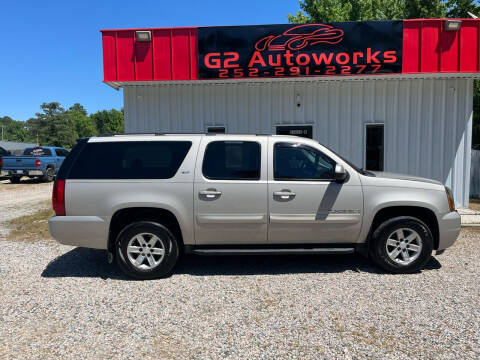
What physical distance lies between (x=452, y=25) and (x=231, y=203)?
717cm

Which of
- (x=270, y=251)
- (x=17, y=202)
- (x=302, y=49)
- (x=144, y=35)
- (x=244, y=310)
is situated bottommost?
(x=244, y=310)

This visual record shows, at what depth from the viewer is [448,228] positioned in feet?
14.7

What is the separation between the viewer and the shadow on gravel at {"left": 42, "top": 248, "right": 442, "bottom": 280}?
185 inches

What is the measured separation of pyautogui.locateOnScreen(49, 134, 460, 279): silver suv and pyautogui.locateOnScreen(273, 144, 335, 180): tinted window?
0.04ft

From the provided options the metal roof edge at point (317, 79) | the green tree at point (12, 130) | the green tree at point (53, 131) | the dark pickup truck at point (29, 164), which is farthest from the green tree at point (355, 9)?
the green tree at point (12, 130)

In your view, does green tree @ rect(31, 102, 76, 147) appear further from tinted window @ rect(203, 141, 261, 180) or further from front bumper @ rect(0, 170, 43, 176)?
tinted window @ rect(203, 141, 261, 180)

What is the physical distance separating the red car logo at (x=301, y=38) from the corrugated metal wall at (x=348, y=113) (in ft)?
3.47

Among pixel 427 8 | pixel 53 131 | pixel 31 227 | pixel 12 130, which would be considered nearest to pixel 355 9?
pixel 427 8

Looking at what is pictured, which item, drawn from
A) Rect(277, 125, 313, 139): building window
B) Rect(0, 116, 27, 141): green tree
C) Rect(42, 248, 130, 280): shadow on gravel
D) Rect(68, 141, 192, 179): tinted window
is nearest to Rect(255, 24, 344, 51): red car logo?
Rect(277, 125, 313, 139): building window

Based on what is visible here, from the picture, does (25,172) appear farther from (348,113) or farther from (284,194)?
(284,194)

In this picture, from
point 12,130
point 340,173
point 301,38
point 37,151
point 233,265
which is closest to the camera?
point 340,173

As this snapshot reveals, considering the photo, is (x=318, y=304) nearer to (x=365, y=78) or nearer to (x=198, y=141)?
(x=198, y=141)

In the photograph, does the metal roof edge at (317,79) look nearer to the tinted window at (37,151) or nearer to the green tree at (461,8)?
the tinted window at (37,151)

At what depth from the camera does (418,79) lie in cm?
865
